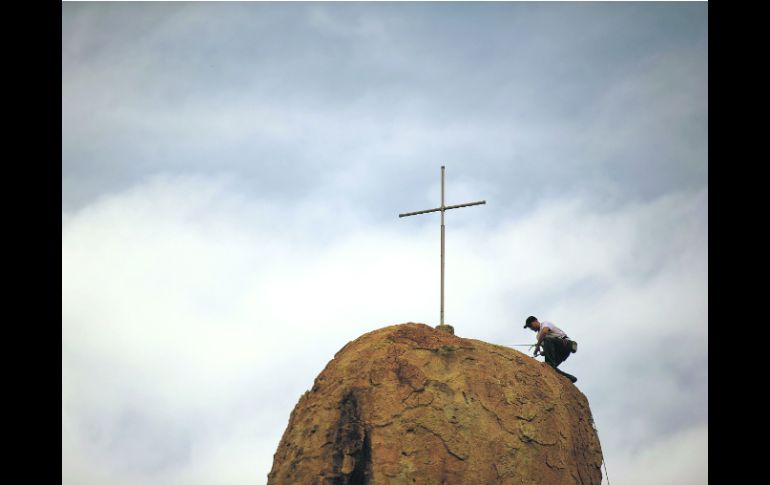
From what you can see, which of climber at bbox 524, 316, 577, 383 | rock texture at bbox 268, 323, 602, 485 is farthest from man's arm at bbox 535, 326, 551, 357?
rock texture at bbox 268, 323, 602, 485

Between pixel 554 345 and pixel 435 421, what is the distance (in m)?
4.29

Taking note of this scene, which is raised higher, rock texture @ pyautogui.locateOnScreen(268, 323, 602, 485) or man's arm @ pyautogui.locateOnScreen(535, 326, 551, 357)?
man's arm @ pyautogui.locateOnScreen(535, 326, 551, 357)

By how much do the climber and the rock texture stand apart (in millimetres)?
792

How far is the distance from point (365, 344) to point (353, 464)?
3.12 m

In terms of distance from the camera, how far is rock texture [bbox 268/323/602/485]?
56.2 feet

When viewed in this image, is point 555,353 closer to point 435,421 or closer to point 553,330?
point 553,330

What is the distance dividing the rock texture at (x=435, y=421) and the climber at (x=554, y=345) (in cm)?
79

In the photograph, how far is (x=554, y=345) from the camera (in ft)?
67.3

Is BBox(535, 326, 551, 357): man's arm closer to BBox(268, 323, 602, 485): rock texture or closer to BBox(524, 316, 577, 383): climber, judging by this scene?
BBox(524, 316, 577, 383): climber

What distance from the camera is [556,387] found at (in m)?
19.3

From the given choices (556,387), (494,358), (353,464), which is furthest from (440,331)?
(353,464)

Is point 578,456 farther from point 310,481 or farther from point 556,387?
point 310,481

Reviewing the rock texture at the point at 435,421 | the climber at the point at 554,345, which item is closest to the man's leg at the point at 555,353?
the climber at the point at 554,345

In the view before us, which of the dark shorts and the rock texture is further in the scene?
the dark shorts
